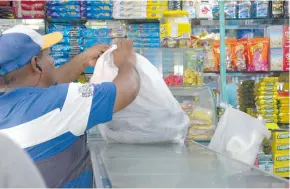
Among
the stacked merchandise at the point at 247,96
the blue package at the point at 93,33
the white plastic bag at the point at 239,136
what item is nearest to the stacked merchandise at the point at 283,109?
the stacked merchandise at the point at 247,96

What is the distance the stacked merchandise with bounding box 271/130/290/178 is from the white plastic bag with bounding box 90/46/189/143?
296cm

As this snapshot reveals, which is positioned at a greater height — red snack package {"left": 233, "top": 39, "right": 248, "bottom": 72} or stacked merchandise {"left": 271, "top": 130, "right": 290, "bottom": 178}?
red snack package {"left": 233, "top": 39, "right": 248, "bottom": 72}

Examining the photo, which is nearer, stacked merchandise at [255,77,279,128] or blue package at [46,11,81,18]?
→ blue package at [46,11,81,18]

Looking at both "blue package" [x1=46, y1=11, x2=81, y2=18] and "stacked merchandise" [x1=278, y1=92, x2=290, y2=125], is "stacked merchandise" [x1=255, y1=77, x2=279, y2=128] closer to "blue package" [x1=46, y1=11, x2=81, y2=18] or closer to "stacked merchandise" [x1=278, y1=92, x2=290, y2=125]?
"stacked merchandise" [x1=278, y1=92, x2=290, y2=125]

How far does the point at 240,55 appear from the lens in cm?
555

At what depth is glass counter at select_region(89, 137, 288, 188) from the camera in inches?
57.6

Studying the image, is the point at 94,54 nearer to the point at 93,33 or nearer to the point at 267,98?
the point at 93,33

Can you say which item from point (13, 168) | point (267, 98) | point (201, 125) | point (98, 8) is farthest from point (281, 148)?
point (13, 168)

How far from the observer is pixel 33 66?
7.05 feet

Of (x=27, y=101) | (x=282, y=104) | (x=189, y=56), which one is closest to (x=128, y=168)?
(x=27, y=101)

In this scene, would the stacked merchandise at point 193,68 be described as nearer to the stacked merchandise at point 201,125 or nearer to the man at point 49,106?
the stacked merchandise at point 201,125

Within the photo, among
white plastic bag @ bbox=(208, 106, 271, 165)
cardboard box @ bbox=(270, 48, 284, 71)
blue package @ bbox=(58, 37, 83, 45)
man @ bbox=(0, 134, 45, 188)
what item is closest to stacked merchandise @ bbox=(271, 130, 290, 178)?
cardboard box @ bbox=(270, 48, 284, 71)

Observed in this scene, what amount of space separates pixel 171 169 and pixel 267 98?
12.0 feet

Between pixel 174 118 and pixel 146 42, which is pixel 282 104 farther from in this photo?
pixel 174 118
